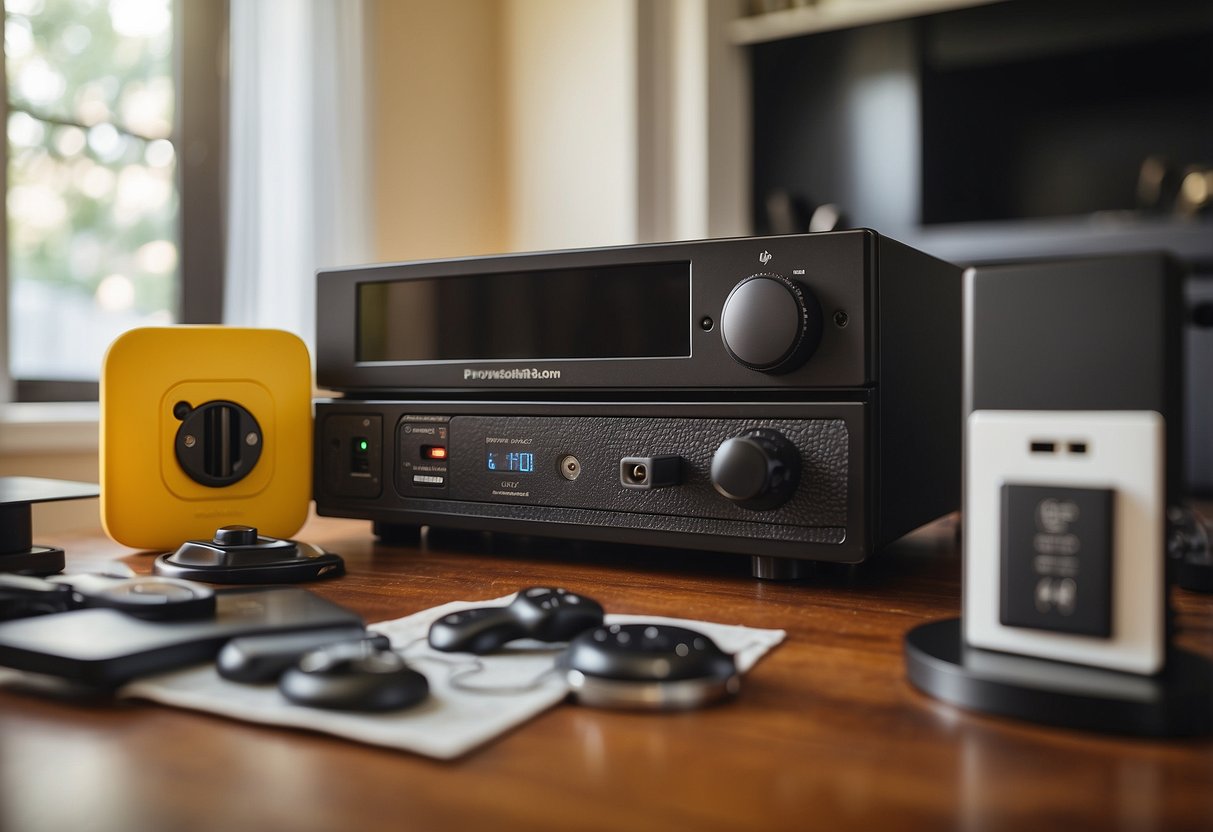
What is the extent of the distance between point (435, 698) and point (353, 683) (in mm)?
45

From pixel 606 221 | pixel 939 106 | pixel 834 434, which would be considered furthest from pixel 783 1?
pixel 834 434

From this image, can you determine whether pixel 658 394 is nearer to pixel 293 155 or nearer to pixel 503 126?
pixel 293 155

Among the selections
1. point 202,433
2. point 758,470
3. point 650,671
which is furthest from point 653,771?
point 202,433

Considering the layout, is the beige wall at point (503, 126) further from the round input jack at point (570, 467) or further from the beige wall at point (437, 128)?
the round input jack at point (570, 467)

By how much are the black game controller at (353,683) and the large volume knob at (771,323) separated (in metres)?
0.40

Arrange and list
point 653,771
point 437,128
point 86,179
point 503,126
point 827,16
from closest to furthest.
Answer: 1. point 653,771
2. point 86,179
3. point 437,128
4. point 827,16
5. point 503,126

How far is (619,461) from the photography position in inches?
32.5

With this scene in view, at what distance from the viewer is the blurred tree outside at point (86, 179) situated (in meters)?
1.63

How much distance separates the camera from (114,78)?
5.84 feet

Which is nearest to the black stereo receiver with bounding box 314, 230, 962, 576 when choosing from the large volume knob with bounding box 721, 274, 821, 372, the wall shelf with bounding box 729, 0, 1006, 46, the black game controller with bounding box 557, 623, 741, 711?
the large volume knob with bounding box 721, 274, 821, 372

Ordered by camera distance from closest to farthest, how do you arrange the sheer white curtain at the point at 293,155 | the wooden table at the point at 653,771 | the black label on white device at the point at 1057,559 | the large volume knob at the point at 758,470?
the wooden table at the point at 653,771, the black label on white device at the point at 1057,559, the large volume knob at the point at 758,470, the sheer white curtain at the point at 293,155

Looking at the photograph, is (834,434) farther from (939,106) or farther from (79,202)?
(939,106)

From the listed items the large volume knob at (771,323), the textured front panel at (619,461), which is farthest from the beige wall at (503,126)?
the large volume knob at (771,323)

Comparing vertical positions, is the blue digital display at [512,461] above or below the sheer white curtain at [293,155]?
below
